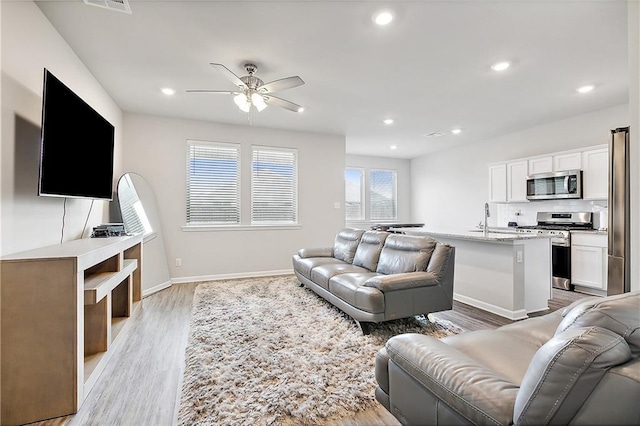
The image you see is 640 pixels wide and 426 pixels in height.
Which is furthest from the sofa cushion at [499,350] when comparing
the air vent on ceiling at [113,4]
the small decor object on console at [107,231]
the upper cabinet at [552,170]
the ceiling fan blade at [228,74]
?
the upper cabinet at [552,170]

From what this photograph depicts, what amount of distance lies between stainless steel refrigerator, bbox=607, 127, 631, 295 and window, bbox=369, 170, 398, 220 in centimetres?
578

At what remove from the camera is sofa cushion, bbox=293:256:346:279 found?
3994mm

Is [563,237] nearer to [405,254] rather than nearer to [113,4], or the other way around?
[405,254]

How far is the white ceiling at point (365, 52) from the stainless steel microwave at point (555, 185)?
1.00m

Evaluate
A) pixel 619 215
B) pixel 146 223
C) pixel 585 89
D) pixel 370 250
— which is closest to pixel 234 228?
pixel 146 223

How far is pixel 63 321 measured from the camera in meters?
1.78

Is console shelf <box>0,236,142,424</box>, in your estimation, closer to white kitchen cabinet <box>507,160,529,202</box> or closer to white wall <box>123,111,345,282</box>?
white wall <box>123,111,345,282</box>

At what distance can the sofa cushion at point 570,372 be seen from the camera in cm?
77

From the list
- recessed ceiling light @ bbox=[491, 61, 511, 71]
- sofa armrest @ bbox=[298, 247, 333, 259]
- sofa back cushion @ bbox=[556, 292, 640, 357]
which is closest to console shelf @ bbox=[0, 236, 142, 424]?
sofa back cushion @ bbox=[556, 292, 640, 357]

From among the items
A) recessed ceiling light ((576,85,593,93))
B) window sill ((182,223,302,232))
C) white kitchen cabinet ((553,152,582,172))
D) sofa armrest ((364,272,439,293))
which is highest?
recessed ceiling light ((576,85,593,93))

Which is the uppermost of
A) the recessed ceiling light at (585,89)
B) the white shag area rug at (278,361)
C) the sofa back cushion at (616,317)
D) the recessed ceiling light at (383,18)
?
the recessed ceiling light at (585,89)

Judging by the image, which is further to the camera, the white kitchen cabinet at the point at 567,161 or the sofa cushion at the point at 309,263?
the white kitchen cabinet at the point at 567,161

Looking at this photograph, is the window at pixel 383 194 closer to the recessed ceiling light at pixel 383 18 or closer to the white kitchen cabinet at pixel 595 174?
the white kitchen cabinet at pixel 595 174

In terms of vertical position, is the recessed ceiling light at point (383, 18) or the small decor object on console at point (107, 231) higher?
the recessed ceiling light at point (383, 18)
